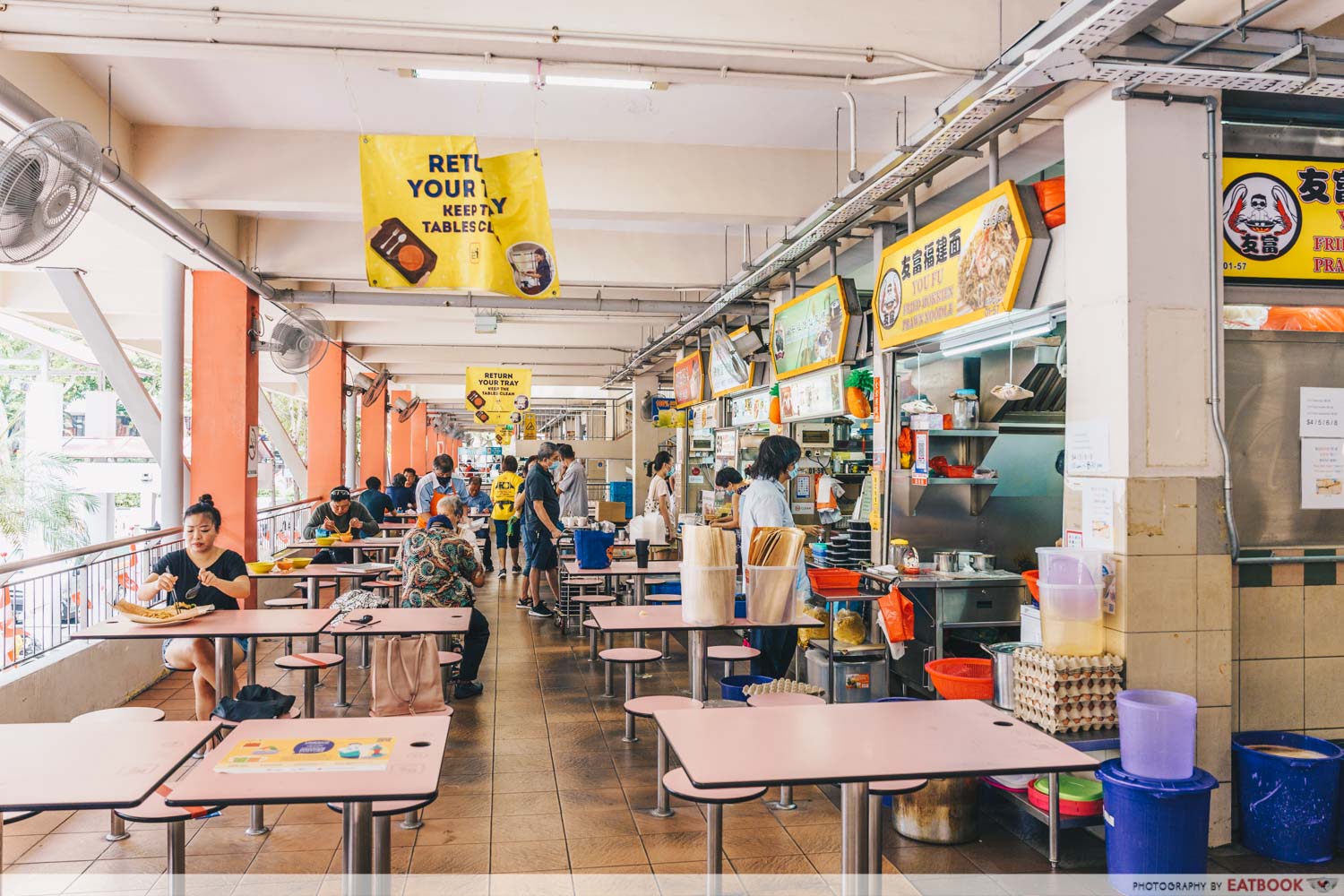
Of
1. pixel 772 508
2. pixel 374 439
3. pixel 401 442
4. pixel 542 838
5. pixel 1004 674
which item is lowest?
pixel 542 838

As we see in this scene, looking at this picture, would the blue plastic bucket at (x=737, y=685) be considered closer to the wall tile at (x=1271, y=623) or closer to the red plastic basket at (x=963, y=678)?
the red plastic basket at (x=963, y=678)

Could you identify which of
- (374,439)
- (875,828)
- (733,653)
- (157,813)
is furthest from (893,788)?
(374,439)

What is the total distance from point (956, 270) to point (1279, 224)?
1599 millimetres

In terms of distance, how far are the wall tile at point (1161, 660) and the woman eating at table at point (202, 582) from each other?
15.7 feet

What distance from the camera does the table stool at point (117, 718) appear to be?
3887mm

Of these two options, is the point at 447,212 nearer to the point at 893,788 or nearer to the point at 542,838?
the point at 542,838

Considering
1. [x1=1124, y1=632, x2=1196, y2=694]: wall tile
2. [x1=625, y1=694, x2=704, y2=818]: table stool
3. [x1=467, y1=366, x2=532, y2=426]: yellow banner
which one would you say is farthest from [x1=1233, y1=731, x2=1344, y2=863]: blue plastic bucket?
[x1=467, y1=366, x2=532, y2=426]: yellow banner

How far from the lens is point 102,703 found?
20.9ft

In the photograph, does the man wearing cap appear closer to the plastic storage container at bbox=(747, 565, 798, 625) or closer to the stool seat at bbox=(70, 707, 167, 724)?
the stool seat at bbox=(70, 707, 167, 724)

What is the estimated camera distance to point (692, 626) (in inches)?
179

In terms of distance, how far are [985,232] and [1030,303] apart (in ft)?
1.62

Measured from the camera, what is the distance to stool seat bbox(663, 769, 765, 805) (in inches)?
127

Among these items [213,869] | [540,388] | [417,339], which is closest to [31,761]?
[213,869]

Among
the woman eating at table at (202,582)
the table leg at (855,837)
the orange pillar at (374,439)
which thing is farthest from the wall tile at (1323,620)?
the orange pillar at (374,439)
